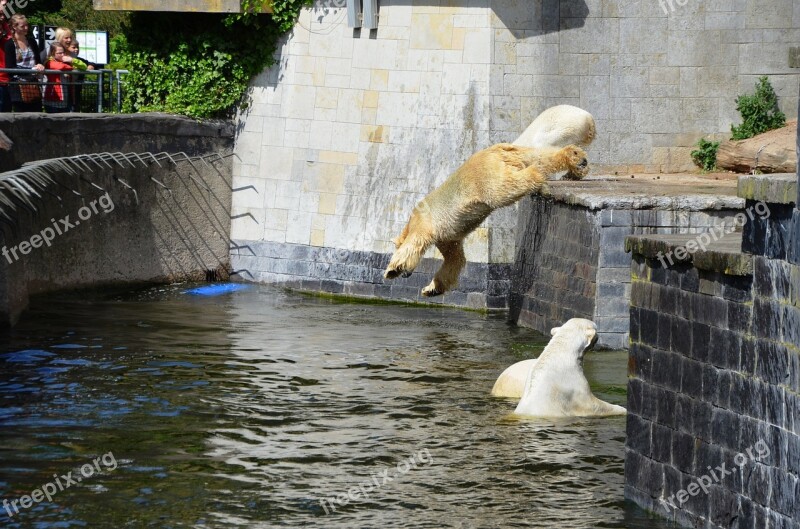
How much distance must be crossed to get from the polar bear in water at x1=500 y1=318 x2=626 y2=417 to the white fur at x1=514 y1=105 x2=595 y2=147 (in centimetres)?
265

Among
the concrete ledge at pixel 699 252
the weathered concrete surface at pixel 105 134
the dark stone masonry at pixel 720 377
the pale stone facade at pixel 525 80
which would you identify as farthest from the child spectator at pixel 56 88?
the dark stone masonry at pixel 720 377

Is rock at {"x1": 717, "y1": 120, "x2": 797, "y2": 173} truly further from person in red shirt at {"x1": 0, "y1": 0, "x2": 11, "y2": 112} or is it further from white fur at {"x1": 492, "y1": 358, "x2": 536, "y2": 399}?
person in red shirt at {"x1": 0, "y1": 0, "x2": 11, "y2": 112}

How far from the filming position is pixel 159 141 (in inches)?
838

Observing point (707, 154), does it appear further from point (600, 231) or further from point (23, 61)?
point (23, 61)

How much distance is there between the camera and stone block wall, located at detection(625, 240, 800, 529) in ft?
24.5

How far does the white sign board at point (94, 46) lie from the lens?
25.6 metres

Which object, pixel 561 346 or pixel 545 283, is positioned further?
pixel 545 283

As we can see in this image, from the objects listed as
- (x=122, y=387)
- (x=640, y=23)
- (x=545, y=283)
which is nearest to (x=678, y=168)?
(x=640, y=23)

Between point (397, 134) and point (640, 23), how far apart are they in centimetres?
401

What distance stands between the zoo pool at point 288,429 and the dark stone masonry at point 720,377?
1.82 ft

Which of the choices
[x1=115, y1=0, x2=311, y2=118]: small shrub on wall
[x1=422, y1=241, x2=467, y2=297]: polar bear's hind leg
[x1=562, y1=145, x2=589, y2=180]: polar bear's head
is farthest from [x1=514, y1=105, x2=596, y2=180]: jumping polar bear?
[x1=115, y1=0, x2=311, y2=118]: small shrub on wall

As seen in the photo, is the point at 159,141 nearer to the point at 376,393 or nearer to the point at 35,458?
the point at 376,393

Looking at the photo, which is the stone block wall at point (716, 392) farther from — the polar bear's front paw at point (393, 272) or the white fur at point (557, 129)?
the white fur at point (557, 129)

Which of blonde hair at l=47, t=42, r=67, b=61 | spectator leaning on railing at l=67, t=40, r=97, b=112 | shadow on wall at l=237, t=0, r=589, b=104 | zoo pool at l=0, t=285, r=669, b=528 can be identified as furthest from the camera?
spectator leaning on railing at l=67, t=40, r=97, b=112
